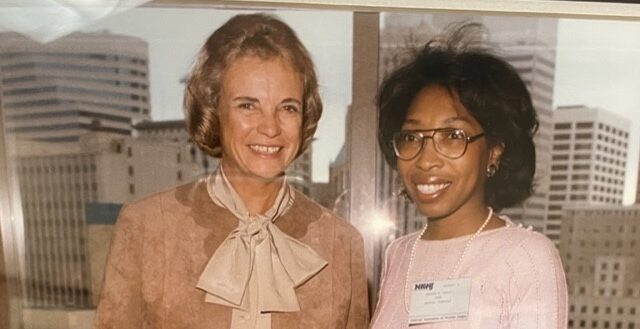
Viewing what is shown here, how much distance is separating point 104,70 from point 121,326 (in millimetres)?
496

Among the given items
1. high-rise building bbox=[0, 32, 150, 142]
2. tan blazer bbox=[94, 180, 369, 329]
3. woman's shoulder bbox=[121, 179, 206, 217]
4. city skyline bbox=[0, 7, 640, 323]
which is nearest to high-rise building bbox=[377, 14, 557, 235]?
city skyline bbox=[0, 7, 640, 323]

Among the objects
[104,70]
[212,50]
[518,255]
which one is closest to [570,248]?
[518,255]

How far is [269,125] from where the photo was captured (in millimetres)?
1055

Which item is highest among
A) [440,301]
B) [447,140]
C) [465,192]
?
[447,140]

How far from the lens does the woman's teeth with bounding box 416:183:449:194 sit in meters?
1.09

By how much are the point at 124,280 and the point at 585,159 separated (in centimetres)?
94

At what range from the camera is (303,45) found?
108cm

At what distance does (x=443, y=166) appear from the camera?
108 cm

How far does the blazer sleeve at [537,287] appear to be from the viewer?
1.06 m

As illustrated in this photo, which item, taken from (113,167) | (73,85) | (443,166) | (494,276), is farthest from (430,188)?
(73,85)

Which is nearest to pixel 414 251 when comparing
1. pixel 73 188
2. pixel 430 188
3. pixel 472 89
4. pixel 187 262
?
pixel 430 188

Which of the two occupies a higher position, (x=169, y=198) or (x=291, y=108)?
(x=291, y=108)

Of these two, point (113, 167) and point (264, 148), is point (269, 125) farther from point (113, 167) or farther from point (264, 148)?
point (113, 167)

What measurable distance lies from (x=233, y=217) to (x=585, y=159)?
28.1 inches
